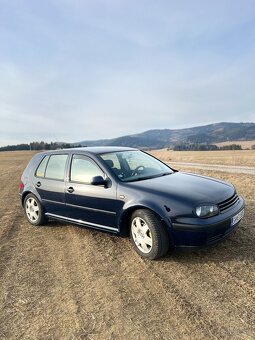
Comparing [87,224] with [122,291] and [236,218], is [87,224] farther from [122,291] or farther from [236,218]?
[236,218]

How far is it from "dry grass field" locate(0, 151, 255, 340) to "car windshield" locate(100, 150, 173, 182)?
3.90 feet

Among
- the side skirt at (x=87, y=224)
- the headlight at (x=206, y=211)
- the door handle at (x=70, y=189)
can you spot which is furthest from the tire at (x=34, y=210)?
the headlight at (x=206, y=211)

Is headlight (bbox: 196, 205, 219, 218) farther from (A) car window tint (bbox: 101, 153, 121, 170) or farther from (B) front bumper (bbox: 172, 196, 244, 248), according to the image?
(A) car window tint (bbox: 101, 153, 121, 170)

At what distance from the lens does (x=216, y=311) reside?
3244mm

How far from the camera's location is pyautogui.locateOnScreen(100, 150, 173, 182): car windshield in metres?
5.39

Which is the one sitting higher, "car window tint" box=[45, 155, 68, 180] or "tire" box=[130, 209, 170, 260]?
"car window tint" box=[45, 155, 68, 180]

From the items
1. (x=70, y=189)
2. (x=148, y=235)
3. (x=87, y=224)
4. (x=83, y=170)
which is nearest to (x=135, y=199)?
(x=148, y=235)

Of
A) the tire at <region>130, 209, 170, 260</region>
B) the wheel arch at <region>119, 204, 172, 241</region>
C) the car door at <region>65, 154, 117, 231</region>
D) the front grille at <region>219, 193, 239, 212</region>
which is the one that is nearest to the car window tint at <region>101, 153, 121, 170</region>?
the car door at <region>65, 154, 117, 231</region>

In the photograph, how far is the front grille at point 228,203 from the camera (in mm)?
4548

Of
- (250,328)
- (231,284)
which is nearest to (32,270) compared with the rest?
(231,284)

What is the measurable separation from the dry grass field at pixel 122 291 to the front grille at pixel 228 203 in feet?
2.19

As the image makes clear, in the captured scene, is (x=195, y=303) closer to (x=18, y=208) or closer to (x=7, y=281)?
(x=7, y=281)

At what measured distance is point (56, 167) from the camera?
6.43 meters

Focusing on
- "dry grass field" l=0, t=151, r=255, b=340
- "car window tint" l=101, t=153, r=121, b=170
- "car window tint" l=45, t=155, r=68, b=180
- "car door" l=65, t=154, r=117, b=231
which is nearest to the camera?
"dry grass field" l=0, t=151, r=255, b=340
